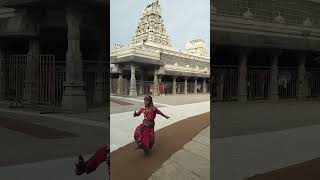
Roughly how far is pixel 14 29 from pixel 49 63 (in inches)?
44.9

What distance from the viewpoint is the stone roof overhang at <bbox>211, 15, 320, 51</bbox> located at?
10.7 m

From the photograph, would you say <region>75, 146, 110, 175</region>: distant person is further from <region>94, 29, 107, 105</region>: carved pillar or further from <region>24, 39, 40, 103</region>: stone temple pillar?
<region>24, 39, 40, 103</region>: stone temple pillar

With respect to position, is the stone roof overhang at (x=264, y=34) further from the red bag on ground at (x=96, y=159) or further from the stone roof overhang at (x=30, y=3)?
the red bag on ground at (x=96, y=159)

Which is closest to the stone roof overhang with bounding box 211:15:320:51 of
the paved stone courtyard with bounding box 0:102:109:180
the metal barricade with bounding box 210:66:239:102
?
the metal barricade with bounding box 210:66:239:102

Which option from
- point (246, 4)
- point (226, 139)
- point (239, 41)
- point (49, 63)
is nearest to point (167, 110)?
point (226, 139)

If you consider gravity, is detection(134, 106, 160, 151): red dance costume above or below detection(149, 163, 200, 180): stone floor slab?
above

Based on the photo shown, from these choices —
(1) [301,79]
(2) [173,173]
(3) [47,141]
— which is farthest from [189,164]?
(1) [301,79]

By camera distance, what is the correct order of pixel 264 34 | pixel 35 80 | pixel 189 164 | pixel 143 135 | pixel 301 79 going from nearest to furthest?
pixel 143 135 → pixel 189 164 → pixel 35 80 → pixel 264 34 → pixel 301 79

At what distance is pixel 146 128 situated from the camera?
3.55 m

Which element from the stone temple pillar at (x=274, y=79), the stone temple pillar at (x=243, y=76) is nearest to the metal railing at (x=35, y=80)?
the stone temple pillar at (x=243, y=76)

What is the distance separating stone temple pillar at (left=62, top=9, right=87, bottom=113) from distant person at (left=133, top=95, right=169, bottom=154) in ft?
11.7

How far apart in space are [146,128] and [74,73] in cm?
460

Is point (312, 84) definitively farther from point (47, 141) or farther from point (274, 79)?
point (47, 141)

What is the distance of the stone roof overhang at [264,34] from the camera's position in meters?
10.7
